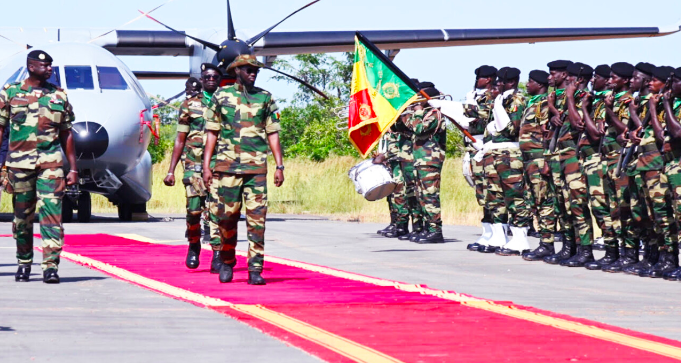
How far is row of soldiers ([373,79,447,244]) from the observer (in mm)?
14078

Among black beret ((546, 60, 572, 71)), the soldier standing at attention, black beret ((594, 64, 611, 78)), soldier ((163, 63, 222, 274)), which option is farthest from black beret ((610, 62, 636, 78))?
soldier ((163, 63, 222, 274))

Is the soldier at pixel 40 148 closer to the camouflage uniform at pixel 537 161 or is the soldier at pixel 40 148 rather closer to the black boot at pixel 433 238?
the camouflage uniform at pixel 537 161

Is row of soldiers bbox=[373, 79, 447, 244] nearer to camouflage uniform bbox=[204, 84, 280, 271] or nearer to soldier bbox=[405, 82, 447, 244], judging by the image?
soldier bbox=[405, 82, 447, 244]

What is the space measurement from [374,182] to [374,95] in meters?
2.10

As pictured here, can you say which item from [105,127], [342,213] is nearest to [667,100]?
[105,127]

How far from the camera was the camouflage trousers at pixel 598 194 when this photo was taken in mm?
10695

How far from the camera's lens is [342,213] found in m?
24.1

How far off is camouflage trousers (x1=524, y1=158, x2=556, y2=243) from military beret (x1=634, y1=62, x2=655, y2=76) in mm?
2092

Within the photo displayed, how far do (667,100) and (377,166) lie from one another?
5.96 m

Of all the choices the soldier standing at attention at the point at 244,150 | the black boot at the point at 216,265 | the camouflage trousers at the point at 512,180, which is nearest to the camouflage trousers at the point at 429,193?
the camouflage trousers at the point at 512,180

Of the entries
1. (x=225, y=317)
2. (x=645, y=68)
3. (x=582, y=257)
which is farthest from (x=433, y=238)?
(x=225, y=317)

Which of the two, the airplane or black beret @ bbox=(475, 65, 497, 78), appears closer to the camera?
black beret @ bbox=(475, 65, 497, 78)

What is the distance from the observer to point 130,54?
24.8 meters

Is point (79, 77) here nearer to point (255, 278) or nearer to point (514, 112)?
point (514, 112)
